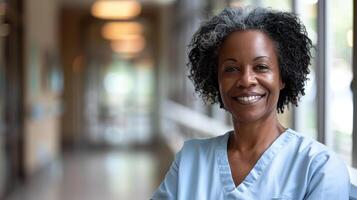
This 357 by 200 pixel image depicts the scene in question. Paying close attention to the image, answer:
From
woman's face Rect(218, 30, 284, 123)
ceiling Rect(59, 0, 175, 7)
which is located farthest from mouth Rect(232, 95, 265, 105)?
ceiling Rect(59, 0, 175, 7)

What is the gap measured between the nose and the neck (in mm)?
106

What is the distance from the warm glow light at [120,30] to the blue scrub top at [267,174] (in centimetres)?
1138

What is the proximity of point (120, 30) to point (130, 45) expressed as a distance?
17.5 inches

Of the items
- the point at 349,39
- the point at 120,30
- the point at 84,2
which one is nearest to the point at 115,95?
the point at 120,30

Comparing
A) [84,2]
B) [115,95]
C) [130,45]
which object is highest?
[84,2]

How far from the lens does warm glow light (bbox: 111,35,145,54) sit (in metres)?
12.8

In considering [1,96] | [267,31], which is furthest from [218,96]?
[1,96]

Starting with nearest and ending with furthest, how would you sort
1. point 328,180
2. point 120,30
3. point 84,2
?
point 328,180, point 84,2, point 120,30

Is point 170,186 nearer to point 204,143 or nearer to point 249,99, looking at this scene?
point 204,143

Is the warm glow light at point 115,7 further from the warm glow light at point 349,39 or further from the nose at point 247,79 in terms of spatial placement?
the nose at point 247,79

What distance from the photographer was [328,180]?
1108 millimetres

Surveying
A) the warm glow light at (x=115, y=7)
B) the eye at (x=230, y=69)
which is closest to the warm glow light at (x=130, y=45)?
the warm glow light at (x=115, y=7)

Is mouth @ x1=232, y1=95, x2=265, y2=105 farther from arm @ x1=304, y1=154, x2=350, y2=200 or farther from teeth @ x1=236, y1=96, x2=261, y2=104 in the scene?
arm @ x1=304, y1=154, x2=350, y2=200

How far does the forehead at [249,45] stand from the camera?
122cm
